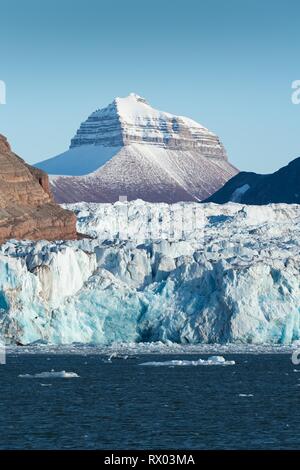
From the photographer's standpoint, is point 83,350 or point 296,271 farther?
point 296,271

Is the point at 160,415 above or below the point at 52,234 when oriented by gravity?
below

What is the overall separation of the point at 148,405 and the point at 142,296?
72.8ft

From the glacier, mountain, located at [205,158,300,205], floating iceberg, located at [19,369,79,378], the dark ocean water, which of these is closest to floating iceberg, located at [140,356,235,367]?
the dark ocean water

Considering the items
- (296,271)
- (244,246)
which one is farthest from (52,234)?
(296,271)

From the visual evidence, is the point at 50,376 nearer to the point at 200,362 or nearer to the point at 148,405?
the point at 200,362

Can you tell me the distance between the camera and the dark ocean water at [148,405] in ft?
142

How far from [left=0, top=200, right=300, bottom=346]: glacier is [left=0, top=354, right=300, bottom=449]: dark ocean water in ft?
6.48

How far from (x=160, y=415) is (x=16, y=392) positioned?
834cm

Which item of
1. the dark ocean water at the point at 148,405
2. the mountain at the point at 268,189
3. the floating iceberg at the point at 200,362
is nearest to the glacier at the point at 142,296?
the dark ocean water at the point at 148,405

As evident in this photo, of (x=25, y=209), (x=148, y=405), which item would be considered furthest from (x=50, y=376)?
(x=25, y=209)

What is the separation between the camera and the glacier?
72.1 m

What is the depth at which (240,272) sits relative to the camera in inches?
2869

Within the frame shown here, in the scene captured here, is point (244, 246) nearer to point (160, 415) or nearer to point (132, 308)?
point (132, 308)
